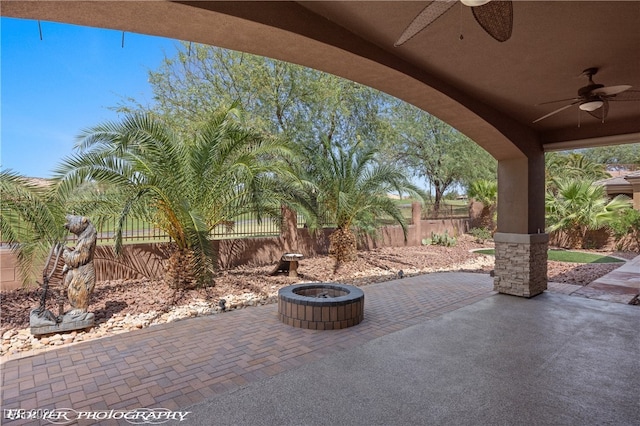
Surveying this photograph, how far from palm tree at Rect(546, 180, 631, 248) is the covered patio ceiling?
10.3 meters

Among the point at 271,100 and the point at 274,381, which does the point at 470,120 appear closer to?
Result: the point at 274,381

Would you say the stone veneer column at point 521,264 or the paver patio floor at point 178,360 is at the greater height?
the stone veneer column at point 521,264

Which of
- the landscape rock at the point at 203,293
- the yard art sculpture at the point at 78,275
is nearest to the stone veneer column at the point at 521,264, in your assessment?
the landscape rock at the point at 203,293

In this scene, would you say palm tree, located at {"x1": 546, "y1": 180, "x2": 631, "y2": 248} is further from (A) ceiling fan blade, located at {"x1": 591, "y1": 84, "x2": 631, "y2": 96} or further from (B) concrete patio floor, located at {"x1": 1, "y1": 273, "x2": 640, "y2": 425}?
(A) ceiling fan blade, located at {"x1": 591, "y1": 84, "x2": 631, "y2": 96}

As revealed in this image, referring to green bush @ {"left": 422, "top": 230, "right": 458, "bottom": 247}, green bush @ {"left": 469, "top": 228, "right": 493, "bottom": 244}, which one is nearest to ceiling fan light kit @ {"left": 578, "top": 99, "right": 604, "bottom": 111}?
green bush @ {"left": 422, "top": 230, "right": 458, "bottom": 247}

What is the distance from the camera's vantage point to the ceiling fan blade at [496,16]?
2.39m

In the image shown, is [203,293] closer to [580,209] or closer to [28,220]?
[28,220]

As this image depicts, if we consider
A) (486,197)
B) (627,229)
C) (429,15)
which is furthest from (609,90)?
(486,197)

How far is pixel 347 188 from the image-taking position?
948 centimetres

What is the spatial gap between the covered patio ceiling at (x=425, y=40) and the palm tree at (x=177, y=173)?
317 cm

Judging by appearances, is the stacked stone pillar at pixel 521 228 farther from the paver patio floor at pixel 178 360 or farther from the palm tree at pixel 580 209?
the palm tree at pixel 580 209

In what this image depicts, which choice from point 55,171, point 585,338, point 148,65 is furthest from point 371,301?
point 148,65

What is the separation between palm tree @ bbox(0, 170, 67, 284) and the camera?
4.63 m

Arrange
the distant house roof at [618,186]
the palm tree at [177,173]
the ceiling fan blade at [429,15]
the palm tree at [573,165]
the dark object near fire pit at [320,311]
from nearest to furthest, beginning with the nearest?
the ceiling fan blade at [429,15]
the dark object near fire pit at [320,311]
the palm tree at [177,173]
the distant house roof at [618,186]
the palm tree at [573,165]
